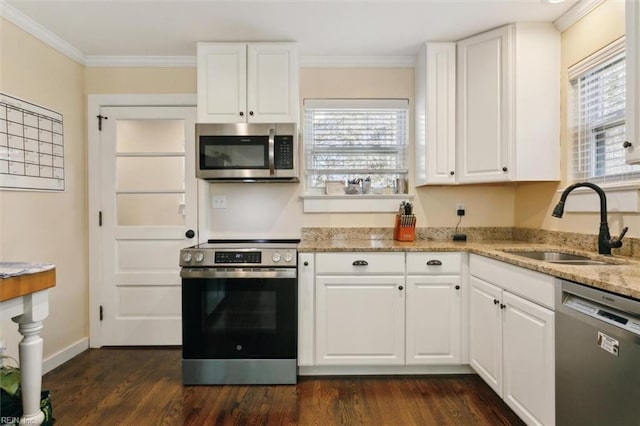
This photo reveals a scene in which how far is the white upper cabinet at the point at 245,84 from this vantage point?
8.29 ft

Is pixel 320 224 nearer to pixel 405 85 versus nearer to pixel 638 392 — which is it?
pixel 405 85

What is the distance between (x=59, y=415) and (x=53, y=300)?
0.92 m

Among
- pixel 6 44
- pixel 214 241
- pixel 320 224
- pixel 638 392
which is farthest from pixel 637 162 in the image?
pixel 6 44

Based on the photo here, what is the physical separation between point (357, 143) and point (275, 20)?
114cm

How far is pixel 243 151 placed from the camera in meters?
2.47

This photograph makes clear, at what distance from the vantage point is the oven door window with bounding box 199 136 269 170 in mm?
2459

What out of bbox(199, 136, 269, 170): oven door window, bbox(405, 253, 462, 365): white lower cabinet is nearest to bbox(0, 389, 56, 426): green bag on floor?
bbox(199, 136, 269, 170): oven door window

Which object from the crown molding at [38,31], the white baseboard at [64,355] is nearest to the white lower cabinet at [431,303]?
the white baseboard at [64,355]

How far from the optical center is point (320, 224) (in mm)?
2902

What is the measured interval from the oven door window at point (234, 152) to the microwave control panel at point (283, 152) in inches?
2.8

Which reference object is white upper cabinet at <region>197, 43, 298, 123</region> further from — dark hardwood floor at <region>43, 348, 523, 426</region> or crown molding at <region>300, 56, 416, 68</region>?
dark hardwood floor at <region>43, 348, 523, 426</region>

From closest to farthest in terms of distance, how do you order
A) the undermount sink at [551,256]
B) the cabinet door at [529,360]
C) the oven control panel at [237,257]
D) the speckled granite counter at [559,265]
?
the speckled granite counter at [559,265]
the cabinet door at [529,360]
the undermount sink at [551,256]
the oven control panel at [237,257]

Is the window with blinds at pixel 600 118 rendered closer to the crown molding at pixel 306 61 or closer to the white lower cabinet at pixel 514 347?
the white lower cabinet at pixel 514 347

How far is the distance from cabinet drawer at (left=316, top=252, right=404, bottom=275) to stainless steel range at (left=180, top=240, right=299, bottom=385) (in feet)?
0.70
